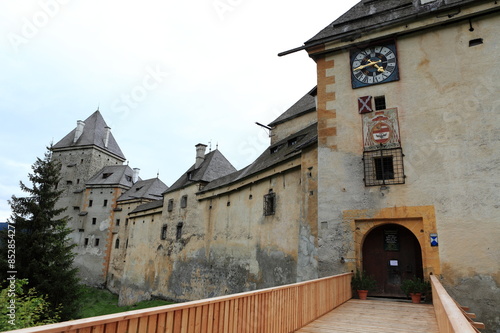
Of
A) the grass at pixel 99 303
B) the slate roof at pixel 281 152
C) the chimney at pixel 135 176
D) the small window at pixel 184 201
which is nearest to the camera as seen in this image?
the slate roof at pixel 281 152

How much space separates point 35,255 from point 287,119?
17.0m

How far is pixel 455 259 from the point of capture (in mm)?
9055

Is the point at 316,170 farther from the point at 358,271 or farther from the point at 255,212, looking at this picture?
the point at 255,212

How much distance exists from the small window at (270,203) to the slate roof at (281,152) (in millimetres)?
1348

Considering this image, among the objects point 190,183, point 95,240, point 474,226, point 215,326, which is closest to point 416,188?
point 474,226

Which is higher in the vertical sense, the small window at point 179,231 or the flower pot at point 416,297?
the small window at point 179,231

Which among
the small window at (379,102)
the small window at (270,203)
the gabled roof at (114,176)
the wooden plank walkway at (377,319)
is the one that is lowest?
the wooden plank walkway at (377,319)

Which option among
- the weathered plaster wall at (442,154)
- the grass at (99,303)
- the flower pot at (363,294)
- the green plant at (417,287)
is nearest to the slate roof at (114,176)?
the grass at (99,303)

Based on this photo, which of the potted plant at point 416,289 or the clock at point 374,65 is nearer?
the potted plant at point 416,289

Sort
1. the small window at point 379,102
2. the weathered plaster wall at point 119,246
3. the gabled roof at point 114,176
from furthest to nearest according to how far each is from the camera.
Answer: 1. the gabled roof at point 114,176
2. the weathered plaster wall at point 119,246
3. the small window at point 379,102

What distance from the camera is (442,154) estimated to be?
32.4 ft

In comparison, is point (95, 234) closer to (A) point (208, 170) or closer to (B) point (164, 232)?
(B) point (164, 232)

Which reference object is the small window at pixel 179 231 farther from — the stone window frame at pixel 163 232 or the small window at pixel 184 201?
the stone window frame at pixel 163 232

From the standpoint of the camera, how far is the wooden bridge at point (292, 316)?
2.66 metres
